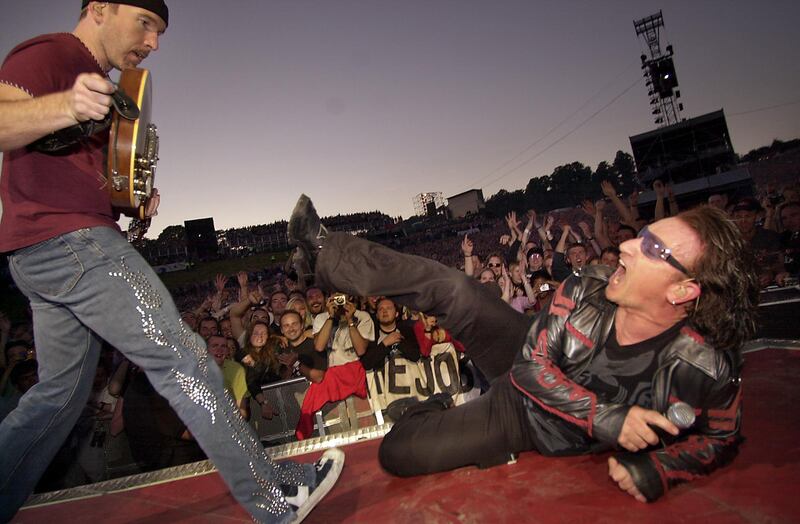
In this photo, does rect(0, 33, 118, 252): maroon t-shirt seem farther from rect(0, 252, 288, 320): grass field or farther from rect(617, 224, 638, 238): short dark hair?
rect(0, 252, 288, 320): grass field

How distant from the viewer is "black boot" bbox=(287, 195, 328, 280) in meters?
1.89

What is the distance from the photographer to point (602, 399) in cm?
154

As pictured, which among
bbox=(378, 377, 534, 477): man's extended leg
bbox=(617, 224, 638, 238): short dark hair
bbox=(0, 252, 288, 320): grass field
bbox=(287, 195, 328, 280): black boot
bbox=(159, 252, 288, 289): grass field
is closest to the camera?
bbox=(378, 377, 534, 477): man's extended leg

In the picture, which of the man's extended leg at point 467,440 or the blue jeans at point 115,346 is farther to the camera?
the man's extended leg at point 467,440

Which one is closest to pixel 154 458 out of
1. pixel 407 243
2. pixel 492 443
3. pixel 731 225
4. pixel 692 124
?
pixel 492 443

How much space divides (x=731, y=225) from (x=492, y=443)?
46.2 inches

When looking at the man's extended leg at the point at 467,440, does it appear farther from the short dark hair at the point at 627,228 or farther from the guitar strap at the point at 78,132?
the short dark hair at the point at 627,228

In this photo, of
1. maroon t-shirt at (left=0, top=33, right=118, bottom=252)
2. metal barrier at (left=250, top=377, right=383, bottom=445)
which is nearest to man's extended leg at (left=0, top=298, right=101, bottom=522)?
maroon t-shirt at (left=0, top=33, right=118, bottom=252)

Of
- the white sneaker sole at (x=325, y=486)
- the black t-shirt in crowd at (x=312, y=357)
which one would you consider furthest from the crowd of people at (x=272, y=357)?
the white sneaker sole at (x=325, y=486)

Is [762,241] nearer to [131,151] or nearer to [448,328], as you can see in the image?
[448,328]

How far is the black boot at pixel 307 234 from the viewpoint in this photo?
74.6 inches

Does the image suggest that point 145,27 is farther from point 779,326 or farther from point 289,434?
point 779,326

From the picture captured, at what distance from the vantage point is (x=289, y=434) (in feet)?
13.1

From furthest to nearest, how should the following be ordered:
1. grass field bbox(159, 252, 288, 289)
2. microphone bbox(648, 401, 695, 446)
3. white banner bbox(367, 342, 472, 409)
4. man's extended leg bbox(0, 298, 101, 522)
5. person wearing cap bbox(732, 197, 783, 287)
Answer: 1. grass field bbox(159, 252, 288, 289)
2. person wearing cap bbox(732, 197, 783, 287)
3. white banner bbox(367, 342, 472, 409)
4. man's extended leg bbox(0, 298, 101, 522)
5. microphone bbox(648, 401, 695, 446)
